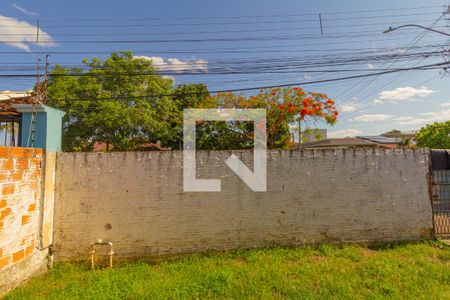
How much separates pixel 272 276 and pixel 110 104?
8.70 metres

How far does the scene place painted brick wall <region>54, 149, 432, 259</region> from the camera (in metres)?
4.52

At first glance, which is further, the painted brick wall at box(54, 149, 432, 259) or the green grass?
the painted brick wall at box(54, 149, 432, 259)

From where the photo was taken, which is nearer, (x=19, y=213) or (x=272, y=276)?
(x=19, y=213)

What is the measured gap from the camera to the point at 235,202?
4.80m

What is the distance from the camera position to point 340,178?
4984mm

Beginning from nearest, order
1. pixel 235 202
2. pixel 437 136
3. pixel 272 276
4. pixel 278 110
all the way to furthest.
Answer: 1. pixel 272 276
2. pixel 235 202
3. pixel 278 110
4. pixel 437 136

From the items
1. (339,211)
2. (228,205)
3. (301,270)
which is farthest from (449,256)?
(228,205)

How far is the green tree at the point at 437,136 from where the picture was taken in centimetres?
1410

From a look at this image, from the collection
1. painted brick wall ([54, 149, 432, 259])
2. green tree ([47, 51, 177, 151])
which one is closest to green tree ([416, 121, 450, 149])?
painted brick wall ([54, 149, 432, 259])

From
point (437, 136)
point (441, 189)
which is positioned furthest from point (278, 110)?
point (437, 136)

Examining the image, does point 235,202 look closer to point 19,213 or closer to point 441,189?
point 19,213

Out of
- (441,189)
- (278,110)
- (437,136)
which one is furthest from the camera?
(437,136)

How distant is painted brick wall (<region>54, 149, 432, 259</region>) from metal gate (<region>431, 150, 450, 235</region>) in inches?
13.5

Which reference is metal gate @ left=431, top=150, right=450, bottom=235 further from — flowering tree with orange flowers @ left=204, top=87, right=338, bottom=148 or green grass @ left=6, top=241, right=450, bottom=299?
flowering tree with orange flowers @ left=204, top=87, right=338, bottom=148
